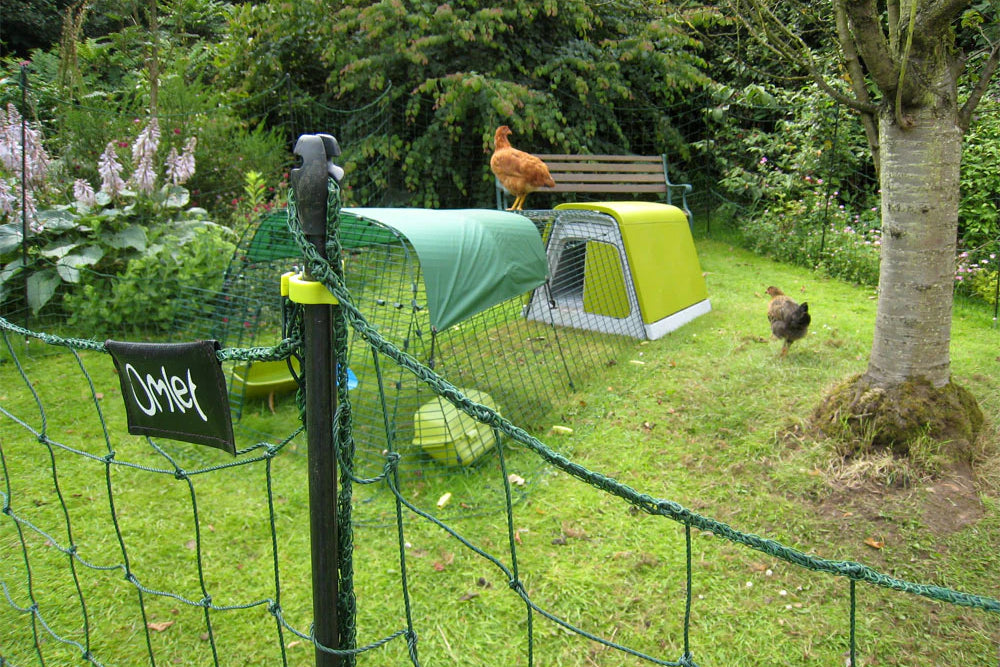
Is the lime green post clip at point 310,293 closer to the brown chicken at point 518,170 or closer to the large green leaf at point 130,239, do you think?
the brown chicken at point 518,170

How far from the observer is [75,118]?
6324 mm

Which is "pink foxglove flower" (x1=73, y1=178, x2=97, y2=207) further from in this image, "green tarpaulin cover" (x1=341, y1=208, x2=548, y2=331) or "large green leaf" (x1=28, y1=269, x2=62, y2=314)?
"green tarpaulin cover" (x1=341, y1=208, x2=548, y2=331)

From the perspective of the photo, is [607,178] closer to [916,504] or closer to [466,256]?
[466,256]

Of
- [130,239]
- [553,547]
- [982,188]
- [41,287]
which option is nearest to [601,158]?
[982,188]

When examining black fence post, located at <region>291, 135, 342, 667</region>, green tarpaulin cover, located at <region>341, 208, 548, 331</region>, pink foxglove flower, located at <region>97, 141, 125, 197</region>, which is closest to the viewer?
black fence post, located at <region>291, 135, 342, 667</region>

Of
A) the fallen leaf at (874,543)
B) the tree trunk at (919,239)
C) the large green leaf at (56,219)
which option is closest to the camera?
the fallen leaf at (874,543)

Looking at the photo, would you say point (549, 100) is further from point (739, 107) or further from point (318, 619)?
point (318, 619)

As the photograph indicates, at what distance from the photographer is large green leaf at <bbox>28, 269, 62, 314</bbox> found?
4.74 m

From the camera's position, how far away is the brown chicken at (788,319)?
4.27 metres

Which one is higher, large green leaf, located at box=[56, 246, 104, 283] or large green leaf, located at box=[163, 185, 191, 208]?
large green leaf, located at box=[163, 185, 191, 208]

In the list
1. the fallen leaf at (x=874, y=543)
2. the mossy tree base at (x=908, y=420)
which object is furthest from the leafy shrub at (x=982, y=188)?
the fallen leaf at (x=874, y=543)

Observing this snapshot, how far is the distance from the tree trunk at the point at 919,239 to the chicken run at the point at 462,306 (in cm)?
181

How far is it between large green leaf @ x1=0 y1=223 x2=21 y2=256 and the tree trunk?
570 centimetres

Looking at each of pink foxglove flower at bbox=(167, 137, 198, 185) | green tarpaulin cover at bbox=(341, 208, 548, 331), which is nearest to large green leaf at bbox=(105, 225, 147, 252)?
pink foxglove flower at bbox=(167, 137, 198, 185)
